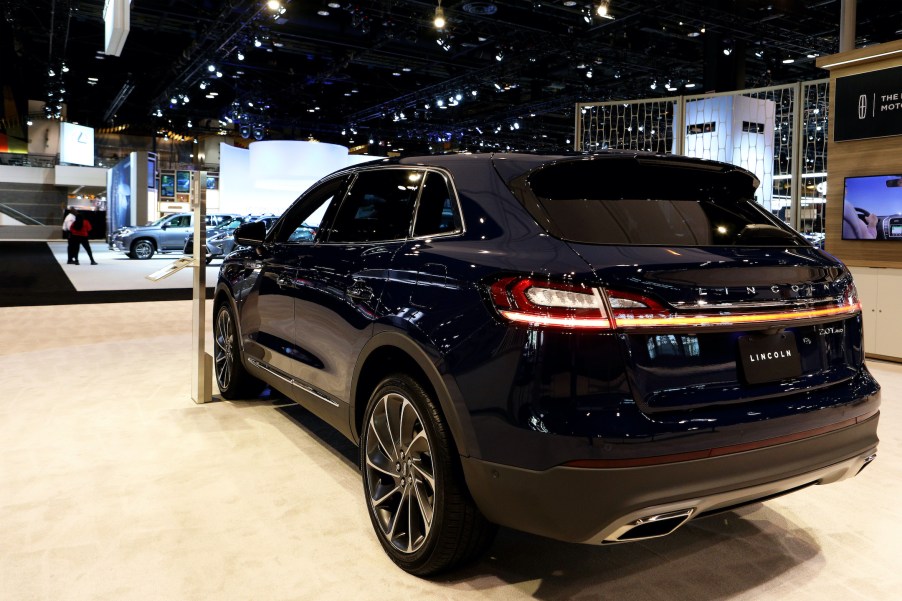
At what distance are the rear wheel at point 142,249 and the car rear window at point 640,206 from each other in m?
21.3

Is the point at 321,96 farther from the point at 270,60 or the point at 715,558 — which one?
the point at 715,558

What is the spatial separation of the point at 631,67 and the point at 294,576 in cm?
1789

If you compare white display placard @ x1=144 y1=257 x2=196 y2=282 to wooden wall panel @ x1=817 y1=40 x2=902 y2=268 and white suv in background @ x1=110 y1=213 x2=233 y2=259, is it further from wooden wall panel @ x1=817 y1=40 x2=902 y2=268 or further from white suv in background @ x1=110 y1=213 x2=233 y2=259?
white suv in background @ x1=110 y1=213 x2=233 y2=259

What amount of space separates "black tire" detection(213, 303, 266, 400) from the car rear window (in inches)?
108

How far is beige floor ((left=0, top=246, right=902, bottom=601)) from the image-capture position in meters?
2.28

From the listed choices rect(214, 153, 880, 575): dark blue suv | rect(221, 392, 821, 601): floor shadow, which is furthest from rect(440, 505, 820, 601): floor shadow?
rect(214, 153, 880, 575): dark blue suv

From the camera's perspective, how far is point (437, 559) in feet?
7.18

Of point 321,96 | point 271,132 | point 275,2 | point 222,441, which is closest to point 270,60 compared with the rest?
point 321,96

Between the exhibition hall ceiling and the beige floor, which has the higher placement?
the exhibition hall ceiling

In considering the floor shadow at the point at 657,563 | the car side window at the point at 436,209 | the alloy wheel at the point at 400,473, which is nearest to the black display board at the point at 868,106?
the floor shadow at the point at 657,563

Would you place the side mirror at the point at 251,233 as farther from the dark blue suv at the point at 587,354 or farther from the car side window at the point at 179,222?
the car side window at the point at 179,222

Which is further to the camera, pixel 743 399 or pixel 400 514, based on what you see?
pixel 400 514

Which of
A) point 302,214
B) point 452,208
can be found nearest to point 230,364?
point 302,214

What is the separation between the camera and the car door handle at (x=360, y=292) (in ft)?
8.37
